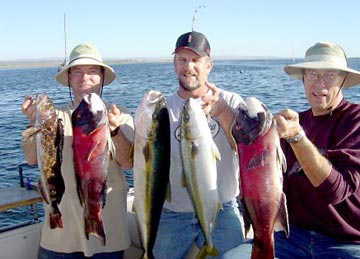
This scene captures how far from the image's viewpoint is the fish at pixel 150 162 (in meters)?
3.95

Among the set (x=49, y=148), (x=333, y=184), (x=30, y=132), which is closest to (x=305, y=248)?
(x=333, y=184)

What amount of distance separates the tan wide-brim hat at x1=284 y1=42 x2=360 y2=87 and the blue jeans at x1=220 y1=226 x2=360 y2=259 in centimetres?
160

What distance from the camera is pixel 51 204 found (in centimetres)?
422

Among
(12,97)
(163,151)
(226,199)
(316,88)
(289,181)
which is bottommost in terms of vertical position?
(12,97)

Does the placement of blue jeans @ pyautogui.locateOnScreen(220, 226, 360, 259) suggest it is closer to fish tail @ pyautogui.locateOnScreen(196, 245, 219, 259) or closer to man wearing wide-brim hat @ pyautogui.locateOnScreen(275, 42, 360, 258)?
man wearing wide-brim hat @ pyautogui.locateOnScreen(275, 42, 360, 258)

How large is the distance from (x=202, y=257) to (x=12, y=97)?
36.5 meters

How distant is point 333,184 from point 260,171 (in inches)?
27.6

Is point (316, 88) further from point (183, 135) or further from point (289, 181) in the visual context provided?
point (183, 135)

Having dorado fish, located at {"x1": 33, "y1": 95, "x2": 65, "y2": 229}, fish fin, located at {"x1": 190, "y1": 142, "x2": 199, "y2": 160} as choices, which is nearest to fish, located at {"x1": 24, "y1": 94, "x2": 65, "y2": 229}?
dorado fish, located at {"x1": 33, "y1": 95, "x2": 65, "y2": 229}

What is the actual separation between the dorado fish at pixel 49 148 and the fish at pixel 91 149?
0.69 feet

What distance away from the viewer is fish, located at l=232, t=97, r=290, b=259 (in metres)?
3.46

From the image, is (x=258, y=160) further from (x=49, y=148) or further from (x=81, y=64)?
(x=81, y=64)

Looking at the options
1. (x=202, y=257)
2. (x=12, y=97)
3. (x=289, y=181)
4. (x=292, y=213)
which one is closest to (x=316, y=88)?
(x=289, y=181)

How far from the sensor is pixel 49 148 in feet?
13.2
